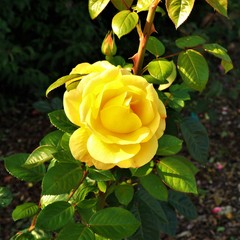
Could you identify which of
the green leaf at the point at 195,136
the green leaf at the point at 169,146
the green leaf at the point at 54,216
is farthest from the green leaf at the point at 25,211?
the green leaf at the point at 195,136

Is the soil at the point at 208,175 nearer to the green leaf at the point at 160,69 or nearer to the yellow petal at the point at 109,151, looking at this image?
the green leaf at the point at 160,69

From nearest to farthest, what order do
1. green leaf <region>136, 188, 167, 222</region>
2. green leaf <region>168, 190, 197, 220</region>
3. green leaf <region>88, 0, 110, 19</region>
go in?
green leaf <region>88, 0, 110, 19</region>
green leaf <region>136, 188, 167, 222</region>
green leaf <region>168, 190, 197, 220</region>

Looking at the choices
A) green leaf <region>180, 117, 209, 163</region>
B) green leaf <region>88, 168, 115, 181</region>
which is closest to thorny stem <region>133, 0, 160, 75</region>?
green leaf <region>88, 168, 115, 181</region>

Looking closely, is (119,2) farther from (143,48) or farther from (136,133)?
(136,133)

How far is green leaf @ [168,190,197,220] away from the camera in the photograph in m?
1.88

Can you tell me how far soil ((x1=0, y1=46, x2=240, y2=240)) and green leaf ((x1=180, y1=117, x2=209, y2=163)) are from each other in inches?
23.9

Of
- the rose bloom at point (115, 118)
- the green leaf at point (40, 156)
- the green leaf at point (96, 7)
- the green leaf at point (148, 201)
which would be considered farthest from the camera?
the green leaf at point (148, 201)

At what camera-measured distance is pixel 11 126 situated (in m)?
3.08

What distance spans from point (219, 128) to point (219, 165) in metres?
0.40

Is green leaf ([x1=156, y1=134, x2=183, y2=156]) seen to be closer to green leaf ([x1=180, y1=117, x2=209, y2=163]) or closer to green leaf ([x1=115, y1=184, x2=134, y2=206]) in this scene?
green leaf ([x1=115, y1=184, x2=134, y2=206])

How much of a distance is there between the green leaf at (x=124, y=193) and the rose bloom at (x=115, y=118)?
0.26 meters

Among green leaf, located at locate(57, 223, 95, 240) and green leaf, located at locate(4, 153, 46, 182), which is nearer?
green leaf, located at locate(57, 223, 95, 240)

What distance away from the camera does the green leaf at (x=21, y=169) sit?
110 centimetres

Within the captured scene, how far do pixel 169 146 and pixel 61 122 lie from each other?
0.23 meters
